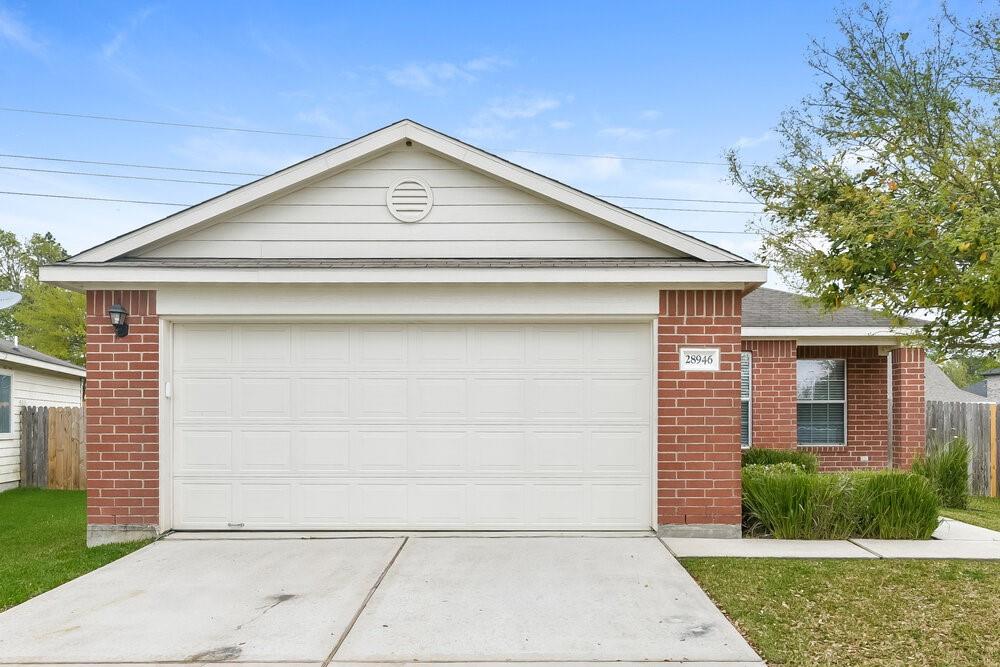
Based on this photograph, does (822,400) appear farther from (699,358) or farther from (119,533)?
(119,533)

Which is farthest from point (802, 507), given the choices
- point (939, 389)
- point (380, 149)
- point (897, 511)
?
point (939, 389)

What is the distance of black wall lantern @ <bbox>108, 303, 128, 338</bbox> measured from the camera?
6.88 metres

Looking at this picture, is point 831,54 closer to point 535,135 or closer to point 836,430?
point 836,430

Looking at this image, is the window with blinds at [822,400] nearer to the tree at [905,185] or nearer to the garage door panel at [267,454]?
the tree at [905,185]

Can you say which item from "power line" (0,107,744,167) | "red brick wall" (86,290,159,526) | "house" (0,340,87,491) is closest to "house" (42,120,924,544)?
"red brick wall" (86,290,159,526)

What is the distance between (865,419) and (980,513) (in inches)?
114

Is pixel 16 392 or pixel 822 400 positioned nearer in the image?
pixel 822 400

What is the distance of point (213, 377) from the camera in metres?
7.26

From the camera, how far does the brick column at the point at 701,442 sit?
696cm

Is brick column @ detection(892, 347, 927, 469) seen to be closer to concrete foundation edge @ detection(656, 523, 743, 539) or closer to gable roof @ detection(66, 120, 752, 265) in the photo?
concrete foundation edge @ detection(656, 523, 743, 539)

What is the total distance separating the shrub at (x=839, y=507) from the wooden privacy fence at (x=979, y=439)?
5.71 meters

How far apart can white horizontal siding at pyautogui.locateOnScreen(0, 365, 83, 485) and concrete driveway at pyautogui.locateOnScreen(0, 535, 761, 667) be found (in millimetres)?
9097

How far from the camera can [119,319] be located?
6.91 meters

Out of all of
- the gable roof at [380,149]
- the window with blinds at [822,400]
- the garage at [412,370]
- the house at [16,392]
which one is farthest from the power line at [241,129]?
the garage at [412,370]
